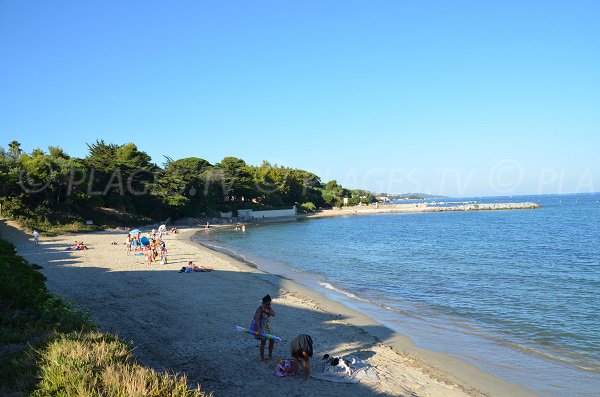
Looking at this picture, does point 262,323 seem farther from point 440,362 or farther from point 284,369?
point 440,362

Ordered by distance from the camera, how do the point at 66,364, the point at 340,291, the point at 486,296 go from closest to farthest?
1. the point at 66,364
2. the point at 486,296
3. the point at 340,291

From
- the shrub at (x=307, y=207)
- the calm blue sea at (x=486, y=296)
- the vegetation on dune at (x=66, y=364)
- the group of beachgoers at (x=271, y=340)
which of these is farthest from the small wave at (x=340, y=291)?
the shrub at (x=307, y=207)

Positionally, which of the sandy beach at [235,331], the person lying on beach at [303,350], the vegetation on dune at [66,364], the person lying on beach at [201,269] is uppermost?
the vegetation on dune at [66,364]

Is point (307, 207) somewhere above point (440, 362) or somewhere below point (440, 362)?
above

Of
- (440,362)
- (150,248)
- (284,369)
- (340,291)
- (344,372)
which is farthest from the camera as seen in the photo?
(150,248)

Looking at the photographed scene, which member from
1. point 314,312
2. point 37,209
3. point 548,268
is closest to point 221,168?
point 37,209

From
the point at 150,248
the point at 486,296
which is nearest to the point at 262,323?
the point at 486,296

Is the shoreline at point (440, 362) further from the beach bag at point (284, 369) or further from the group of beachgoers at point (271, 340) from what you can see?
the beach bag at point (284, 369)

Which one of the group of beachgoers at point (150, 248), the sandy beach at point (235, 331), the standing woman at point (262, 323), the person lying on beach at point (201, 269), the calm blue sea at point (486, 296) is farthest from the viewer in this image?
the group of beachgoers at point (150, 248)

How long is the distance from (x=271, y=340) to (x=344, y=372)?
1686 mm

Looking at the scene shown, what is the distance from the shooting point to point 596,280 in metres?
21.7

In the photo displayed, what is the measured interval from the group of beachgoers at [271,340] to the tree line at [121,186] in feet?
128

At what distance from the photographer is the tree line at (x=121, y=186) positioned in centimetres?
4269

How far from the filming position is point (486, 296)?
1861 centimetres
